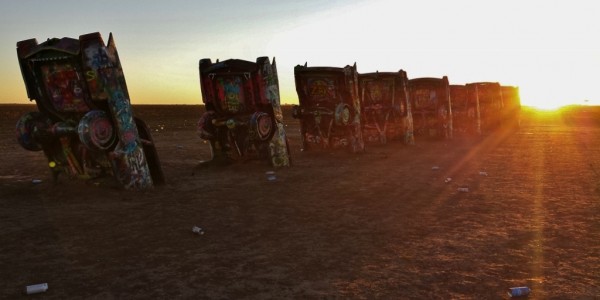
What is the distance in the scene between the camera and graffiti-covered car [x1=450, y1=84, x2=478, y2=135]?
22.2m

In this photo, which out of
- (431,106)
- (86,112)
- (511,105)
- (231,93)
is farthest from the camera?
(511,105)

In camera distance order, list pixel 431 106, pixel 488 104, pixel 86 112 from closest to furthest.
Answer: pixel 86 112
pixel 431 106
pixel 488 104

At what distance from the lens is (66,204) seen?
7516mm

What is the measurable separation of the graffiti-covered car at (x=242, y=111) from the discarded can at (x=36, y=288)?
22.3 ft

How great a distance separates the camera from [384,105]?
16.9 m

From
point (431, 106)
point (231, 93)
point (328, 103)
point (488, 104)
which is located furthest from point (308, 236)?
point (488, 104)

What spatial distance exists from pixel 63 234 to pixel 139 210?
137 cm

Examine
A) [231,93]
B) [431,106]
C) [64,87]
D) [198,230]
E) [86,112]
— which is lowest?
[198,230]

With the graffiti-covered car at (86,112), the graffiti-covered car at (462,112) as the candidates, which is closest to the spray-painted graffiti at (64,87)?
the graffiti-covered car at (86,112)

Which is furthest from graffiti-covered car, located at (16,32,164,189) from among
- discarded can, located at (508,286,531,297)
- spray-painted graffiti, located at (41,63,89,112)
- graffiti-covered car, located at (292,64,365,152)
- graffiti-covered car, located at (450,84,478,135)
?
graffiti-covered car, located at (450,84,478,135)

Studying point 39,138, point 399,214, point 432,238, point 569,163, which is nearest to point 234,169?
point 39,138

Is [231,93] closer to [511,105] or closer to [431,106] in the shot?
[431,106]

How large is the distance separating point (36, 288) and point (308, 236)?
9.21ft

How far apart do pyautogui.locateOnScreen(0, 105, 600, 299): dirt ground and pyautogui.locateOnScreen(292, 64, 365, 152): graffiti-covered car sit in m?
3.95
